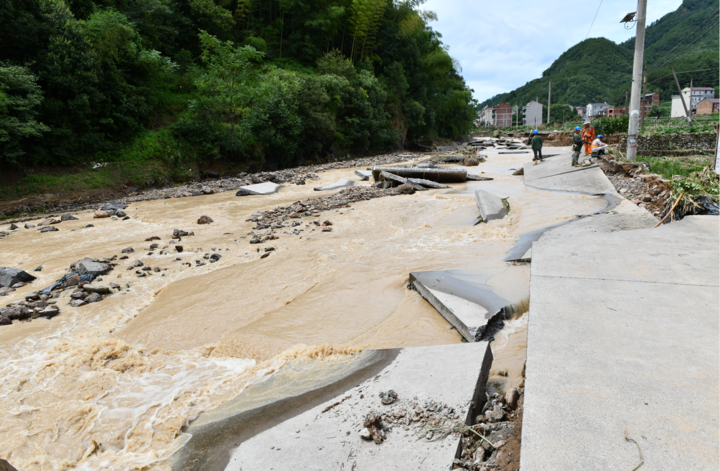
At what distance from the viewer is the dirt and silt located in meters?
2.77

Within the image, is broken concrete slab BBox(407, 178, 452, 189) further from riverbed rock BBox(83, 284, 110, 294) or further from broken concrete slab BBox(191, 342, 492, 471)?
broken concrete slab BBox(191, 342, 492, 471)

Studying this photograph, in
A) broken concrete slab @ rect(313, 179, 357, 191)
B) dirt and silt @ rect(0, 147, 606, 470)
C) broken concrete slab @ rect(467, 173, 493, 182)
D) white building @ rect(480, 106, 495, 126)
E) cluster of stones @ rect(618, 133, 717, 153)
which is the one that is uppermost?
white building @ rect(480, 106, 495, 126)

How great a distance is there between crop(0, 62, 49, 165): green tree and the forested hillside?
0.15ft

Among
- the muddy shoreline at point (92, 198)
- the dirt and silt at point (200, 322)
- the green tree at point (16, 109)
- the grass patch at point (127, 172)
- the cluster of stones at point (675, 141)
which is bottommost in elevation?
the dirt and silt at point (200, 322)

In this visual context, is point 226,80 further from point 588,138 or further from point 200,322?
point 200,322

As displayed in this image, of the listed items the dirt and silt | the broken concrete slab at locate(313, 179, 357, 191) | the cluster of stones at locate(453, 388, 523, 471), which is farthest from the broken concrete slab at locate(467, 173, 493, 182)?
the cluster of stones at locate(453, 388, 523, 471)

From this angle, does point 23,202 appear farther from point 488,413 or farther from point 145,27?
point 488,413

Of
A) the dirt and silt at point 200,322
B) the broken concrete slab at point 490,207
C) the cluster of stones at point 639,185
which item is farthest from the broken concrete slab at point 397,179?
the cluster of stones at point 639,185

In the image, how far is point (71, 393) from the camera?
312 cm

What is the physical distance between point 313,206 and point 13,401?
7.99m

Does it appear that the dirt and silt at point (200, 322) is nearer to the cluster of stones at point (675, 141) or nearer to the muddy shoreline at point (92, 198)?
the muddy shoreline at point (92, 198)

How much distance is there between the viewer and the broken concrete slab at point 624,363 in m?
1.62

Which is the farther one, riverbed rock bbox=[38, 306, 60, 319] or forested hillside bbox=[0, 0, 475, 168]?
forested hillside bbox=[0, 0, 475, 168]

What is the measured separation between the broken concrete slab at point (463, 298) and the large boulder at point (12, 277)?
560 centimetres
